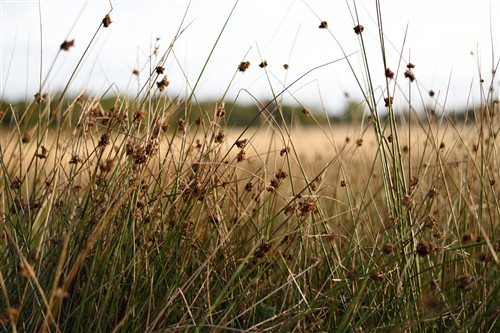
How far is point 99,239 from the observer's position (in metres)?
1.85

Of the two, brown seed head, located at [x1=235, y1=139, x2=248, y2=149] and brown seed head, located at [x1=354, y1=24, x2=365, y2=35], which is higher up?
brown seed head, located at [x1=354, y1=24, x2=365, y2=35]

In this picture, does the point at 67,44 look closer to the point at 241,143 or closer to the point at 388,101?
the point at 241,143

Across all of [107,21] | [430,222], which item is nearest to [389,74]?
[430,222]

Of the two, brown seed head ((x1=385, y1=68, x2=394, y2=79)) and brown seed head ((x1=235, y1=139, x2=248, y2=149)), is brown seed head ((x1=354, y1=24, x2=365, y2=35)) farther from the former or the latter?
brown seed head ((x1=235, y1=139, x2=248, y2=149))

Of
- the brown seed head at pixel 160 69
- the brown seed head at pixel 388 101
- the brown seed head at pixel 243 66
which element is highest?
the brown seed head at pixel 243 66

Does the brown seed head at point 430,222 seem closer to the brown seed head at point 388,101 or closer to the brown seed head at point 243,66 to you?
the brown seed head at point 388,101

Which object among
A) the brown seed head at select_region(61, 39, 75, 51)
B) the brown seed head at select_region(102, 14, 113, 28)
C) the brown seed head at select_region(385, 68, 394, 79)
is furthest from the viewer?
the brown seed head at select_region(385, 68, 394, 79)

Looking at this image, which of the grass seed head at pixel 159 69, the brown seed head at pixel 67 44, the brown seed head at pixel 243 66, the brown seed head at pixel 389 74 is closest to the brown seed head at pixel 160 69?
the grass seed head at pixel 159 69

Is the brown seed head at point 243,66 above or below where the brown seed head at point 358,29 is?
below

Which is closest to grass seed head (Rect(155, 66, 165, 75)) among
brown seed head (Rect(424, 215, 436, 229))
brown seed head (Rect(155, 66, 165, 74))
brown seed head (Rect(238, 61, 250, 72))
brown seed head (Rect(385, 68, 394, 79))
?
brown seed head (Rect(155, 66, 165, 74))

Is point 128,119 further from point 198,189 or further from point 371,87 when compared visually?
point 371,87

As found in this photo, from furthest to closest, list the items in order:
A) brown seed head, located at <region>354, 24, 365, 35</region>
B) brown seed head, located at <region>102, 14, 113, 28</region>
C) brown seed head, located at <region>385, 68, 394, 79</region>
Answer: brown seed head, located at <region>354, 24, 365, 35</region> → brown seed head, located at <region>385, 68, 394, 79</region> → brown seed head, located at <region>102, 14, 113, 28</region>

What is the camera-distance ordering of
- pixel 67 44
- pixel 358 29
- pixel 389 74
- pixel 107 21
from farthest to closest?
pixel 358 29, pixel 389 74, pixel 107 21, pixel 67 44

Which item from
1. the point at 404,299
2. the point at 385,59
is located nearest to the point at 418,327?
the point at 404,299
